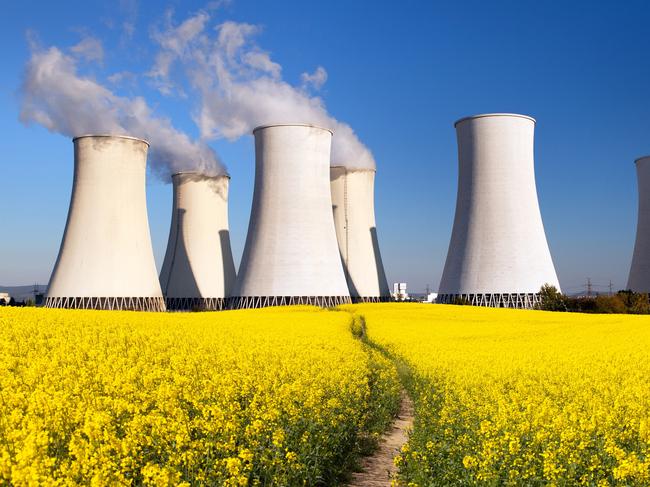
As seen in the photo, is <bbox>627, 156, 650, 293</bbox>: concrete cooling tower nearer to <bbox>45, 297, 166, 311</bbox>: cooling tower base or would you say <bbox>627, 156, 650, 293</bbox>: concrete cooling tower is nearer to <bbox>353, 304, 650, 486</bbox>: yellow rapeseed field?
<bbox>353, 304, 650, 486</bbox>: yellow rapeseed field

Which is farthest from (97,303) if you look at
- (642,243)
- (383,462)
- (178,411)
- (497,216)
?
(642,243)

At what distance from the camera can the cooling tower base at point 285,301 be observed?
3462 centimetres

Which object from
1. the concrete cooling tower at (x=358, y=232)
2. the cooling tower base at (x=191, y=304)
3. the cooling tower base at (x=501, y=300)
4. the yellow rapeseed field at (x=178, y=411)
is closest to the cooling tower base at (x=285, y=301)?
the cooling tower base at (x=501, y=300)

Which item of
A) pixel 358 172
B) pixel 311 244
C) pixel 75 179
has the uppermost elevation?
pixel 358 172

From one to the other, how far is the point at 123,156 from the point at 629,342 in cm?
2383

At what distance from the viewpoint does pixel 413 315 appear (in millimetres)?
27781

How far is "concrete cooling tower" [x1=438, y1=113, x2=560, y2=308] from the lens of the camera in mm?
33656

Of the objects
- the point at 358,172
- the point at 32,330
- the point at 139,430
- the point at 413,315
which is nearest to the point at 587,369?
the point at 139,430

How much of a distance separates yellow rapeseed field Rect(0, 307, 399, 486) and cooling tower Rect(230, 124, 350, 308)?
22391 mm

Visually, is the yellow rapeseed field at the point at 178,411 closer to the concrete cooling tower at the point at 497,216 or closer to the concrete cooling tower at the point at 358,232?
the concrete cooling tower at the point at 497,216

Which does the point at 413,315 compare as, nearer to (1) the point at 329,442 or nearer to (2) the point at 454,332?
(2) the point at 454,332

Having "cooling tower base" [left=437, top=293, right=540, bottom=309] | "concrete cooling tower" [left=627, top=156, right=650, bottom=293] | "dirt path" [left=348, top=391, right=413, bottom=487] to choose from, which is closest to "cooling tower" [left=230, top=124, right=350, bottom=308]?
"cooling tower base" [left=437, top=293, right=540, bottom=309]

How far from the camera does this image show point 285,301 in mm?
34625

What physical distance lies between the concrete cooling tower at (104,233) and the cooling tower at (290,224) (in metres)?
5.59
